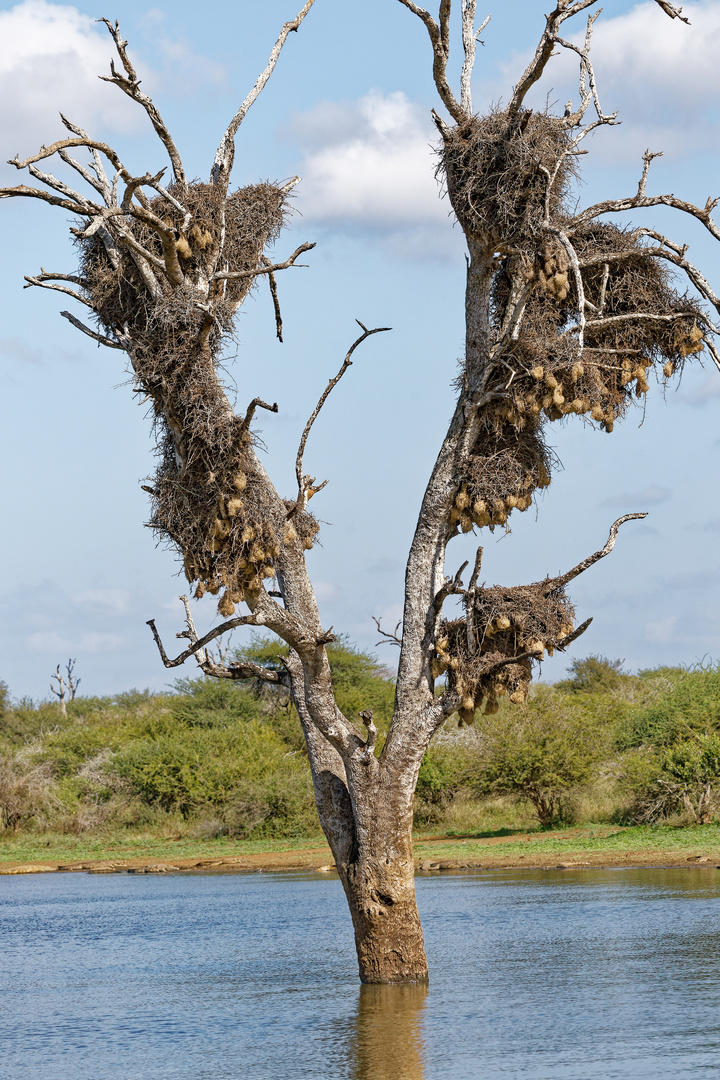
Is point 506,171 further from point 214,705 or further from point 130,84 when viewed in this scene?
point 214,705

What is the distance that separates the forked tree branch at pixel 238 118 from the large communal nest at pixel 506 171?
79.5 inches

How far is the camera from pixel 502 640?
11.9m

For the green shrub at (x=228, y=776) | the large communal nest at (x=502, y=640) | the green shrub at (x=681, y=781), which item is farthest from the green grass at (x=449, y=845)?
the large communal nest at (x=502, y=640)

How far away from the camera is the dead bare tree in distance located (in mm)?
11352

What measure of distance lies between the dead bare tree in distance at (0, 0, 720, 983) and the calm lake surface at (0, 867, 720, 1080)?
1.26m

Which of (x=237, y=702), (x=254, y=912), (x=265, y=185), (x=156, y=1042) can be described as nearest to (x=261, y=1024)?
(x=156, y=1042)

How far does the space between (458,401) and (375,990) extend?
5.68m

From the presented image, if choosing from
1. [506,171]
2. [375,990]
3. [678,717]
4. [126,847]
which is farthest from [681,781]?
[506,171]

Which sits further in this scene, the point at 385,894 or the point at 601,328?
the point at 601,328

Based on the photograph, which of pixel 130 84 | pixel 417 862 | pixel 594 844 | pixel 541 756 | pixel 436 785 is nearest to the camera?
pixel 130 84

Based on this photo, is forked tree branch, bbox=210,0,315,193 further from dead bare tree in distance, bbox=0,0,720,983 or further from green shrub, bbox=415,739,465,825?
green shrub, bbox=415,739,465,825

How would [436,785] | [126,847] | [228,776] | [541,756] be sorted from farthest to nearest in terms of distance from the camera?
[228,776] → [126,847] → [436,785] → [541,756]

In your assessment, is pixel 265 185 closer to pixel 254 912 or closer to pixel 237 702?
pixel 254 912

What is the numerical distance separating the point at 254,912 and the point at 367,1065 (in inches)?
491
